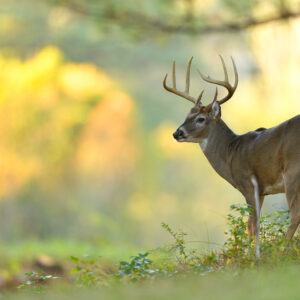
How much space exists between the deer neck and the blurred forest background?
901cm

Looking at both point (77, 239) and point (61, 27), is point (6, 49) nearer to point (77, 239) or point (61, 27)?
point (61, 27)

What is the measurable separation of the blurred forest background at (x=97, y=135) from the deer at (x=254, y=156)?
9.05 m

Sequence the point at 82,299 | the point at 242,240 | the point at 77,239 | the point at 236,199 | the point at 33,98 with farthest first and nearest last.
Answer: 1. the point at 236,199
2. the point at 33,98
3. the point at 77,239
4. the point at 242,240
5. the point at 82,299

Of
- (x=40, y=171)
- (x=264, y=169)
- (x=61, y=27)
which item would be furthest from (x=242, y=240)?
(x=61, y=27)

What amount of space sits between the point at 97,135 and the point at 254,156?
74.9 feet

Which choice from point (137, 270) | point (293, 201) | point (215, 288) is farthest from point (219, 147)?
point (215, 288)

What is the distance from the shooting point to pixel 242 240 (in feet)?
16.9

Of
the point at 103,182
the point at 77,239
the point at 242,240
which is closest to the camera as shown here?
the point at 242,240

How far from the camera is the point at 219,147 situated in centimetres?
606

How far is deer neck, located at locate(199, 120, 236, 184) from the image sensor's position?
5957 mm

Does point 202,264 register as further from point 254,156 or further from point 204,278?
point 254,156

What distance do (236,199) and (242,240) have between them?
92.2 feet

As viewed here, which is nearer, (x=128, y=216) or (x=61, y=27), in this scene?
(x=61, y=27)

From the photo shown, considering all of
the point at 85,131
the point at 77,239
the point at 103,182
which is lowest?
the point at 77,239
